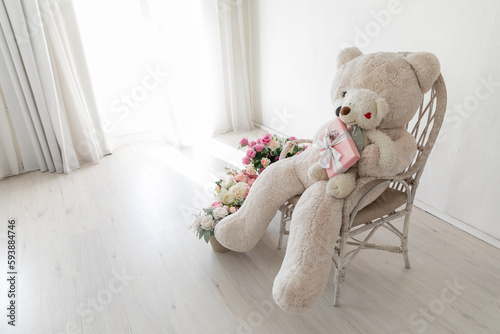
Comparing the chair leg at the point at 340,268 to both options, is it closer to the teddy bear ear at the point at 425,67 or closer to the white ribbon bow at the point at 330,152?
the white ribbon bow at the point at 330,152

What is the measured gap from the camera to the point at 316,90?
245 centimetres

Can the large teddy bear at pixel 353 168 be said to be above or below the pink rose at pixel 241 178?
above

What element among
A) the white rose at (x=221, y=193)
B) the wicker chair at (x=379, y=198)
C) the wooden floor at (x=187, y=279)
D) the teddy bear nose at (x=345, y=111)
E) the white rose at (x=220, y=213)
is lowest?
the wooden floor at (x=187, y=279)

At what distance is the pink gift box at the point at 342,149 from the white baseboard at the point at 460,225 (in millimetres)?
1067

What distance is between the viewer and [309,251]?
1.07 m

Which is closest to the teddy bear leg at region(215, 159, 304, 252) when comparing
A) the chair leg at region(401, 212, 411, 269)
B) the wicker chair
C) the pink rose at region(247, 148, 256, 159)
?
the wicker chair

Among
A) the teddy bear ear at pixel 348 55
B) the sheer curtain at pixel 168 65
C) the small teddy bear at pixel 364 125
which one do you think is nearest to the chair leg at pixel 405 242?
the small teddy bear at pixel 364 125

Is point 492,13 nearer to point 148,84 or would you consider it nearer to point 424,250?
point 424,250

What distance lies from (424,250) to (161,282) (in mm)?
1354

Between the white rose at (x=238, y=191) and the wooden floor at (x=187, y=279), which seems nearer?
the wooden floor at (x=187, y=279)

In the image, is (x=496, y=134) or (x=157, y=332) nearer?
(x=157, y=332)

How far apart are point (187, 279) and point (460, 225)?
152cm

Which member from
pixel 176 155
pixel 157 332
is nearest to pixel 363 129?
pixel 157 332

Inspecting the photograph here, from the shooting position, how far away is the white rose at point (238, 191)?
1.58 meters
